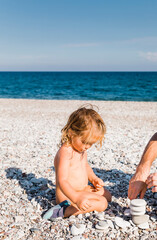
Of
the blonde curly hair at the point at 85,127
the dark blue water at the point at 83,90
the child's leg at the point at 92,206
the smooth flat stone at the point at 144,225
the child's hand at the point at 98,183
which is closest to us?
the smooth flat stone at the point at 144,225

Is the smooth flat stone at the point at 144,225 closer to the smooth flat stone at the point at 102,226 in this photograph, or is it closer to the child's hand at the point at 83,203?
the smooth flat stone at the point at 102,226

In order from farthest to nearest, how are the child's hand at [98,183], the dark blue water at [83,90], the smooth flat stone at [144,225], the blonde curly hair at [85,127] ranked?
1. the dark blue water at [83,90]
2. the child's hand at [98,183]
3. the blonde curly hair at [85,127]
4. the smooth flat stone at [144,225]

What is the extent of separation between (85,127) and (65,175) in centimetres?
A: 58

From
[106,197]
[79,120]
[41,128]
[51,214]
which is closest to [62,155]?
[79,120]

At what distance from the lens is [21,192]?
3607 millimetres

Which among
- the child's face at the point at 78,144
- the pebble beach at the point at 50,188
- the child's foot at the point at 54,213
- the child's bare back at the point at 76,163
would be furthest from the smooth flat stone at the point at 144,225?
the child's face at the point at 78,144

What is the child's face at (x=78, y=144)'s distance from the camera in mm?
2812

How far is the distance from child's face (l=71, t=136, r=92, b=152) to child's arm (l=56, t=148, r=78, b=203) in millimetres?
111

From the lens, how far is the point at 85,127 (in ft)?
9.00

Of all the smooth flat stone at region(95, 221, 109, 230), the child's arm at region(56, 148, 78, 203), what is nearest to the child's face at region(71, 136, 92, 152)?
the child's arm at region(56, 148, 78, 203)

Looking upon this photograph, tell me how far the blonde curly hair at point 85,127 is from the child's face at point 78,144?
0.04 meters

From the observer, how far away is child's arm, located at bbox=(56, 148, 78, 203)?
2695 millimetres

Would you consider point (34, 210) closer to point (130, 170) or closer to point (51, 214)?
point (51, 214)

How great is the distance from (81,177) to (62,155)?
454 mm
